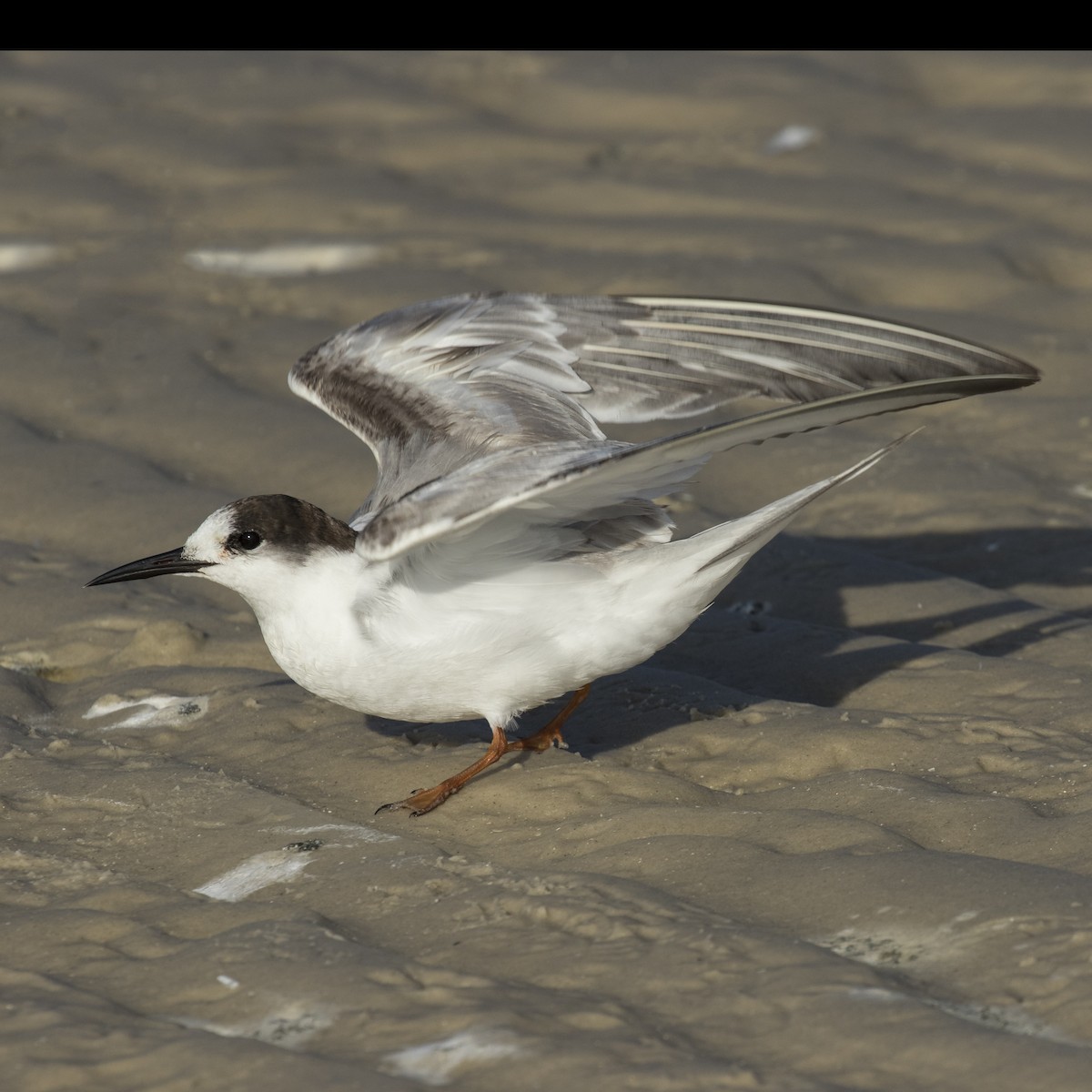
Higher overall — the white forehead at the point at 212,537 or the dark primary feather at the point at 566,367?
the dark primary feather at the point at 566,367

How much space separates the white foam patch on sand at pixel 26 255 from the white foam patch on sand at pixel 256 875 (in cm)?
505

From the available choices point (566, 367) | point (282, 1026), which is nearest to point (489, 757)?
point (282, 1026)

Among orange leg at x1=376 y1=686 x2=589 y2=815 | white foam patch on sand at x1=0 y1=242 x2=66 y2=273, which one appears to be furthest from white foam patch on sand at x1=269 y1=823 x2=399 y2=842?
white foam patch on sand at x1=0 y1=242 x2=66 y2=273

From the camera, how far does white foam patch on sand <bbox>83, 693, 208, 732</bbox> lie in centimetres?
502

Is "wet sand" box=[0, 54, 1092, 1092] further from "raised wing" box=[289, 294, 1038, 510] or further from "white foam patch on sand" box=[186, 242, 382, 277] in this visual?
"raised wing" box=[289, 294, 1038, 510]

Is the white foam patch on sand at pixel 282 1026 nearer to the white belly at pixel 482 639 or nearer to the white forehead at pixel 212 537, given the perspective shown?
the white belly at pixel 482 639

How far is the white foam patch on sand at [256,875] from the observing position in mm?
3941

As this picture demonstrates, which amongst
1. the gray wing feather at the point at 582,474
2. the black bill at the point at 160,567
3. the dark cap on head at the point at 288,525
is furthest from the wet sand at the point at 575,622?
the gray wing feather at the point at 582,474

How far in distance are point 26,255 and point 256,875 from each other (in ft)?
17.3

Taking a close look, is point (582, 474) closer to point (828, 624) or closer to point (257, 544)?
point (257, 544)

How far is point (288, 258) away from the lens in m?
8.48

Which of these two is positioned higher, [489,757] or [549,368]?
[549,368]

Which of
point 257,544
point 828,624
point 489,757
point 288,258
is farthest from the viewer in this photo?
point 288,258

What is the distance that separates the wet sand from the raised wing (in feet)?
2.74
